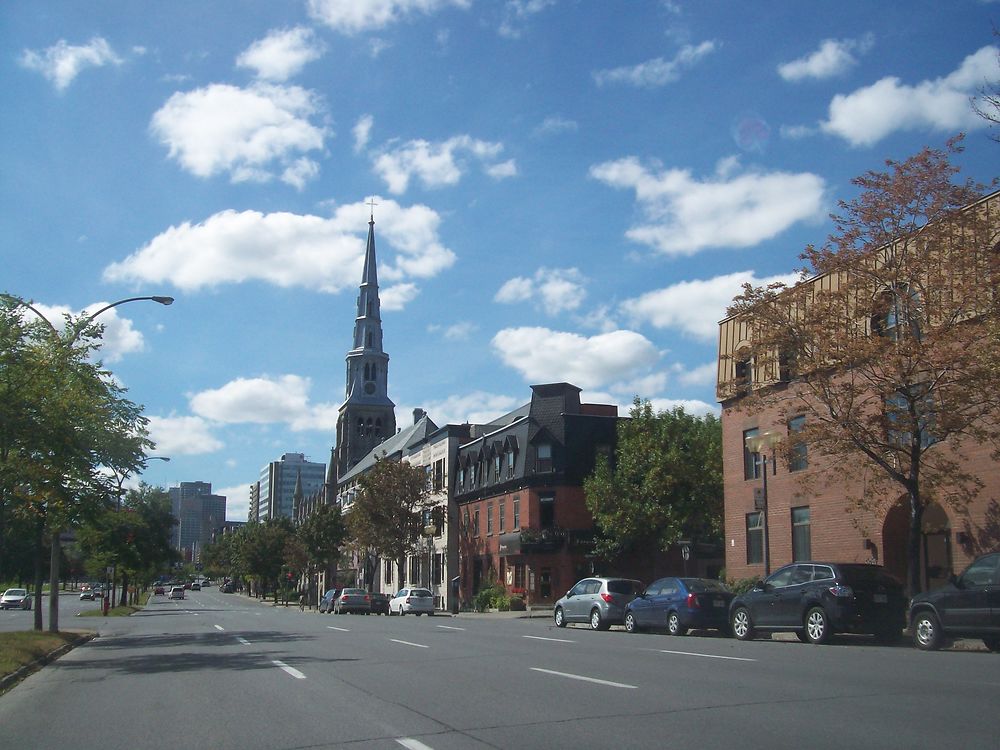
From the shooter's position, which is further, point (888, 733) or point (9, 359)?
point (9, 359)

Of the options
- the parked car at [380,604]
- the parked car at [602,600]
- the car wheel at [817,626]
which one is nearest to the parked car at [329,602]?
the parked car at [380,604]

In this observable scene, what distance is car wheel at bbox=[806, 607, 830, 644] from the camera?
19.0m

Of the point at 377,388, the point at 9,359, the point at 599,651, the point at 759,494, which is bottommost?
the point at 599,651

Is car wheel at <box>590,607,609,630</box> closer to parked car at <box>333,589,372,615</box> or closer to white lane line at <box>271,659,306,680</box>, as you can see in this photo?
white lane line at <box>271,659,306,680</box>

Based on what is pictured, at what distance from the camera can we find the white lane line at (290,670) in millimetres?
13898

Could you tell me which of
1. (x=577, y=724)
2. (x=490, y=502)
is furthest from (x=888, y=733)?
(x=490, y=502)

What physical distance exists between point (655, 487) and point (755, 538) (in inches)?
329

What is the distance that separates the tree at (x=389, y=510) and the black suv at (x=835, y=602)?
123ft

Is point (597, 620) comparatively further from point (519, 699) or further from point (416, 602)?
point (416, 602)

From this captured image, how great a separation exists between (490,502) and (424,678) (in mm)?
40516

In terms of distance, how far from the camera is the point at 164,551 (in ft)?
204

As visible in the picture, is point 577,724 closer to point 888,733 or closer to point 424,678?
point 888,733

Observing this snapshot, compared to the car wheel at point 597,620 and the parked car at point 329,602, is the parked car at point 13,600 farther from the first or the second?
the car wheel at point 597,620

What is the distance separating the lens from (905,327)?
2267 centimetres
